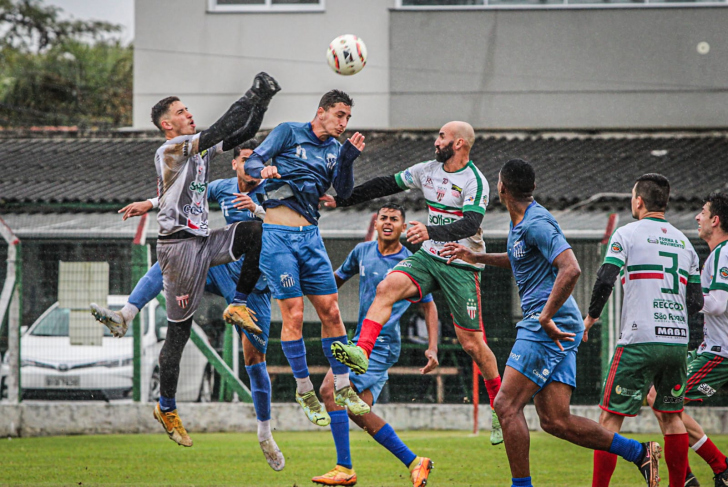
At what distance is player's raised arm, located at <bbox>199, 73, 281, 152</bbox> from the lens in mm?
7945

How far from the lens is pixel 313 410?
827 cm

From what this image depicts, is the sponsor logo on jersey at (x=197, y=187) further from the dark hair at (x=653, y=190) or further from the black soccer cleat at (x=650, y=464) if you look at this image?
the black soccer cleat at (x=650, y=464)

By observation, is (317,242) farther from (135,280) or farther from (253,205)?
(135,280)

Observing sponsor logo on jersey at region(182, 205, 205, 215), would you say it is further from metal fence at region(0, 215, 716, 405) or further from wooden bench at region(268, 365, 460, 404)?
wooden bench at region(268, 365, 460, 404)

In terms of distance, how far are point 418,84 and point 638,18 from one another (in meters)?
4.48

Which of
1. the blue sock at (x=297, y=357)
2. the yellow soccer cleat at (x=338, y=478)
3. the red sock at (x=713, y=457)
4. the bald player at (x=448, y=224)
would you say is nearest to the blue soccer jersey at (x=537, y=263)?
the bald player at (x=448, y=224)

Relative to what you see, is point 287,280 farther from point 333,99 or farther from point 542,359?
point 542,359

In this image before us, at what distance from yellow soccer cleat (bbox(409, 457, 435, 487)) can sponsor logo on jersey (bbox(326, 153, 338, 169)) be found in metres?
2.68

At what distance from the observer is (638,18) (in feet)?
62.2

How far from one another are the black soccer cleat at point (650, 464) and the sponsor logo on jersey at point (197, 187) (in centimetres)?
424

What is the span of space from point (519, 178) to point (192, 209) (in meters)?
2.88

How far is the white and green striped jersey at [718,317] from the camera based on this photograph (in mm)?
8656

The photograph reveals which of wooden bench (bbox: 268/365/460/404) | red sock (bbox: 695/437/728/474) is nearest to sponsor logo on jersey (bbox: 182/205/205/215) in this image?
red sock (bbox: 695/437/728/474)

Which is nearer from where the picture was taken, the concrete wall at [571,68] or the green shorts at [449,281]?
the green shorts at [449,281]
